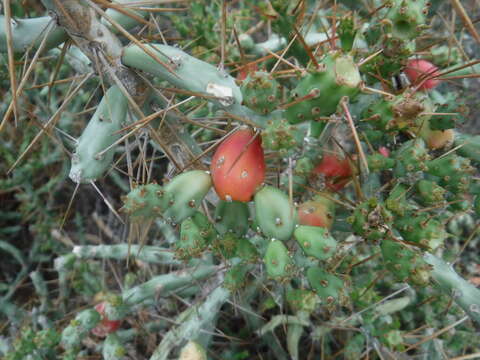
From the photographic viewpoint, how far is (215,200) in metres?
1.72

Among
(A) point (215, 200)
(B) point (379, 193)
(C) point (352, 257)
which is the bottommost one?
(C) point (352, 257)

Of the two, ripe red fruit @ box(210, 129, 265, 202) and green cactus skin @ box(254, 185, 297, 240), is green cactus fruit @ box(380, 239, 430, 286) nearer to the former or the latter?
green cactus skin @ box(254, 185, 297, 240)

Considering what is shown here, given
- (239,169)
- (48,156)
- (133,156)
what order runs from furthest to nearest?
(133,156) → (48,156) → (239,169)

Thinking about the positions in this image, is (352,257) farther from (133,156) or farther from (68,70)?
(68,70)

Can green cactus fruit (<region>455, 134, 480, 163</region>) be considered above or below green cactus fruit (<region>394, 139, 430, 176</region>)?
below

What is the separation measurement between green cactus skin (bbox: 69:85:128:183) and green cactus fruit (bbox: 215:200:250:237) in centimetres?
36

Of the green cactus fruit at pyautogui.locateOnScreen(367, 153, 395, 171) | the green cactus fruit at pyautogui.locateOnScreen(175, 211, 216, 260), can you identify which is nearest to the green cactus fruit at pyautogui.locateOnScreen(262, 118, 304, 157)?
the green cactus fruit at pyautogui.locateOnScreen(175, 211, 216, 260)

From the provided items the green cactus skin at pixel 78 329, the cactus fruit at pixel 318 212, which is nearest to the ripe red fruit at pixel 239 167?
the cactus fruit at pixel 318 212

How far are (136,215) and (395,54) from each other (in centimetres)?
80

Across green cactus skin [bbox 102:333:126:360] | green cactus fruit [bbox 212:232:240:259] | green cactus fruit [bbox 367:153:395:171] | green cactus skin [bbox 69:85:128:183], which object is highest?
green cactus skin [bbox 69:85:128:183]

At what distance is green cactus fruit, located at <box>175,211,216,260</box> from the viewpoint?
4.14 ft

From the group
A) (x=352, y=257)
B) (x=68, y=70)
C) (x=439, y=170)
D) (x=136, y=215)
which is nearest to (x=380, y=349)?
(x=352, y=257)

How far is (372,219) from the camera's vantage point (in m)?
1.22

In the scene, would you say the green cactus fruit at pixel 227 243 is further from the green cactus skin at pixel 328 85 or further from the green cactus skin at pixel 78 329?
the green cactus skin at pixel 78 329
